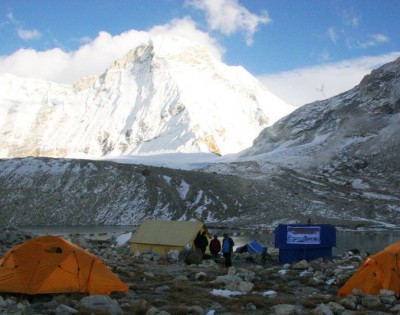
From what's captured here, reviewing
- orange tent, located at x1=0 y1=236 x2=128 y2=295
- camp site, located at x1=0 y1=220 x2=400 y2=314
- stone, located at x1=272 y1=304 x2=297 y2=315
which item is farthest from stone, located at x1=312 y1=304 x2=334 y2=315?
orange tent, located at x1=0 y1=236 x2=128 y2=295

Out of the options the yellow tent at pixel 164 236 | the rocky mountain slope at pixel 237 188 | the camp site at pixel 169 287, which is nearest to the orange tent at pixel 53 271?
the camp site at pixel 169 287

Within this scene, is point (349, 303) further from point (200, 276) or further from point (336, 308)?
point (200, 276)

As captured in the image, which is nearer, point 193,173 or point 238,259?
point 238,259

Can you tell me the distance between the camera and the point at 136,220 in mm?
81000

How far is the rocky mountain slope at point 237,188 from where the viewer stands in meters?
82.0

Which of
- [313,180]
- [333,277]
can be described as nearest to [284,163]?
[313,180]

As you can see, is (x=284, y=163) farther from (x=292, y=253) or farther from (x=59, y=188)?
(x=292, y=253)

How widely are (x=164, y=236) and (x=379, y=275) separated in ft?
60.8

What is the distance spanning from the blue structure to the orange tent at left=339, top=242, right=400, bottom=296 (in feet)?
37.1

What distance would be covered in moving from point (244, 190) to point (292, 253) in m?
63.8

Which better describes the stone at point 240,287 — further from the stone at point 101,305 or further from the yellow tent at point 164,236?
the yellow tent at point 164,236

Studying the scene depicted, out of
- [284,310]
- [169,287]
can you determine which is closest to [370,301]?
[284,310]

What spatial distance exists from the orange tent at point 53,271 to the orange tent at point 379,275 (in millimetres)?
7213

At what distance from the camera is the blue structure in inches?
1086
